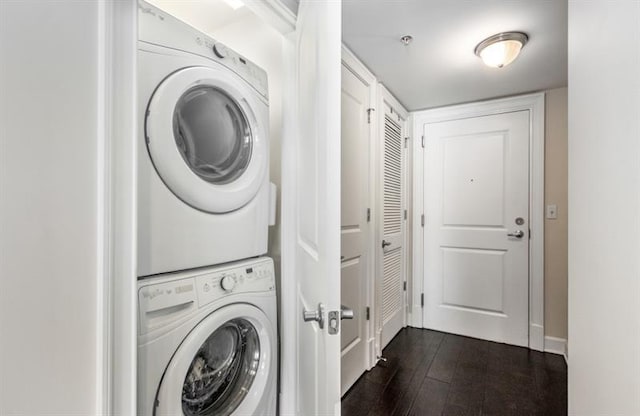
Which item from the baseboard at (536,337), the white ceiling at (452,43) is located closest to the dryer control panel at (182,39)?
the white ceiling at (452,43)

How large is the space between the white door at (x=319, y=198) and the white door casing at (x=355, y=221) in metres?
0.57

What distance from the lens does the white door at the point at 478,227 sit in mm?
2484

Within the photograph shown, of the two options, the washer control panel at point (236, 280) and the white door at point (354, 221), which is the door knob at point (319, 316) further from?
the white door at point (354, 221)

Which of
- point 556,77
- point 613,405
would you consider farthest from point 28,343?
point 556,77

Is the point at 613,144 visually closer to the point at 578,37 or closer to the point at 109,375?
the point at 578,37

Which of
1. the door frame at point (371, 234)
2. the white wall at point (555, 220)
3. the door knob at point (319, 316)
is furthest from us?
the white wall at point (555, 220)

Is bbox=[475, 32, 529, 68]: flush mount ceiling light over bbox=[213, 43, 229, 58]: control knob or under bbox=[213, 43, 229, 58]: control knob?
over

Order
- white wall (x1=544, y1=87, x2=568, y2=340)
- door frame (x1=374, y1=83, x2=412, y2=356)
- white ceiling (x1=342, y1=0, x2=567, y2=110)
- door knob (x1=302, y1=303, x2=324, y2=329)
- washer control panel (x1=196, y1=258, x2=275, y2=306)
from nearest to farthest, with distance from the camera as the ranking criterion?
door knob (x1=302, y1=303, x2=324, y2=329), washer control panel (x1=196, y1=258, x2=275, y2=306), white ceiling (x1=342, y1=0, x2=567, y2=110), door frame (x1=374, y1=83, x2=412, y2=356), white wall (x1=544, y1=87, x2=568, y2=340)

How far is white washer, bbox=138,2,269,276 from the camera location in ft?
2.87

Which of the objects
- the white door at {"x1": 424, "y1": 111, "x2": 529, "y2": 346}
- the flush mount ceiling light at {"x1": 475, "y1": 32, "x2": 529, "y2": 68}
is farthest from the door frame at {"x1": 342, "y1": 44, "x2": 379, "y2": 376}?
the white door at {"x1": 424, "y1": 111, "x2": 529, "y2": 346}

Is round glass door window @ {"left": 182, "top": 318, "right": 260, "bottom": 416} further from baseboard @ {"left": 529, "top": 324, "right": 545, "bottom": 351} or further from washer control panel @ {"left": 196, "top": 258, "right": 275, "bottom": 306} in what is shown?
baseboard @ {"left": 529, "top": 324, "right": 545, "bottom": 351}

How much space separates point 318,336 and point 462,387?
1.55 meters

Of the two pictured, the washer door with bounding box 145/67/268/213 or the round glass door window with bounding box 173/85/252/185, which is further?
the round glass door window with bounding box 173/85/252/185

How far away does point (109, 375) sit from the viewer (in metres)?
0.67
